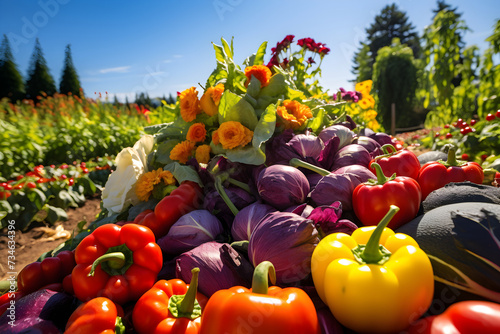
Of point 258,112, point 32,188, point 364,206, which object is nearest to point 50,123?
point 32,188

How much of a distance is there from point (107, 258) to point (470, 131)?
542cm

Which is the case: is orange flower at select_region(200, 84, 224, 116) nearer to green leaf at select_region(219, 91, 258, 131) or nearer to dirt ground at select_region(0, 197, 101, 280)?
green leaf at select_region(219, 91, 258, 131)

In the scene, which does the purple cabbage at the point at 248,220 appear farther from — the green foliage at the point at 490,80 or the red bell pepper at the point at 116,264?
the green foliage at the point at 490,80

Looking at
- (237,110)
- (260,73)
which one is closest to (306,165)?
(237,110)

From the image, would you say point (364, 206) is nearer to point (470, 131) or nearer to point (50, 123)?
point (470, 131)

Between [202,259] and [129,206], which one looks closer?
[202,259]

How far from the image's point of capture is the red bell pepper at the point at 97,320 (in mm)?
1049

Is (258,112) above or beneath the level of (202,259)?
above

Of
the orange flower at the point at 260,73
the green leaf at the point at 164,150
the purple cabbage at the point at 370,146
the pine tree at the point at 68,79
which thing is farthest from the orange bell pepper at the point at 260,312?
the pine tree at the point at 68,79

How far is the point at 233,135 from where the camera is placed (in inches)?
74.9

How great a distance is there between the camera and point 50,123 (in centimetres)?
855

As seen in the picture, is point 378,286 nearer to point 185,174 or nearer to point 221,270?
point 221,270

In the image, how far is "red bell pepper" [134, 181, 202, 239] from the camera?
176 centimetres

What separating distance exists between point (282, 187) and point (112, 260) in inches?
33.7
